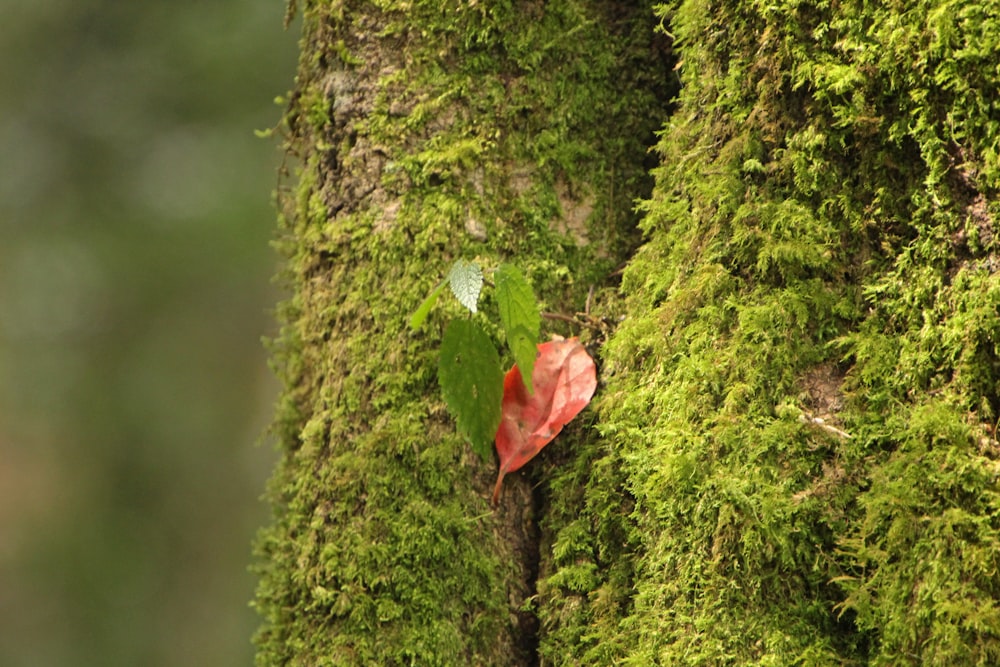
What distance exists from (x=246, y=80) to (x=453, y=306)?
4836 millimetres

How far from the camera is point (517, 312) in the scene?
57.2 inches

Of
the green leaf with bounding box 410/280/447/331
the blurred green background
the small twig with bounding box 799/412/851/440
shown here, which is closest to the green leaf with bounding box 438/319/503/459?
the green leaf with bounding box 410/280/447/331

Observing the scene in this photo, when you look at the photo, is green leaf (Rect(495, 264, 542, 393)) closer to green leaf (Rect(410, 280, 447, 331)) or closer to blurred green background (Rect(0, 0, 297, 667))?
green leaf (Rect(410, 280, 447, 331))

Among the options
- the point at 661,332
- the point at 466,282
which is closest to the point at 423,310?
the point at 466,282

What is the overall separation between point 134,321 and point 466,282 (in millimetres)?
5748

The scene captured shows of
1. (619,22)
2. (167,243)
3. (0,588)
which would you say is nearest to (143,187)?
(167,243)

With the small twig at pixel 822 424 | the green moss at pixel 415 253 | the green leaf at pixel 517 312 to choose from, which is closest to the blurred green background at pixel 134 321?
the green moss at pixel 415 253

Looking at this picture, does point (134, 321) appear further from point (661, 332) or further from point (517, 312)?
point (661, 332)

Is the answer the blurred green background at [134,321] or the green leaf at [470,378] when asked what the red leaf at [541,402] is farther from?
the blurred green background at [134,321]

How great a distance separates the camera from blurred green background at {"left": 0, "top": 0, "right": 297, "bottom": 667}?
18.6 ft

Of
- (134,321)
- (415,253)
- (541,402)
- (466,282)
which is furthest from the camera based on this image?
(134,321)

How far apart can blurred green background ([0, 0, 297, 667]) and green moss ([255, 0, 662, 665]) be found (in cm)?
427

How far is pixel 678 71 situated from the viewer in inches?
68.6

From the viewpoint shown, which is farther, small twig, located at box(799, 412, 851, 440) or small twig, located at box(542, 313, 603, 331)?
small twig, located at box(542, 313, 603, 331)
